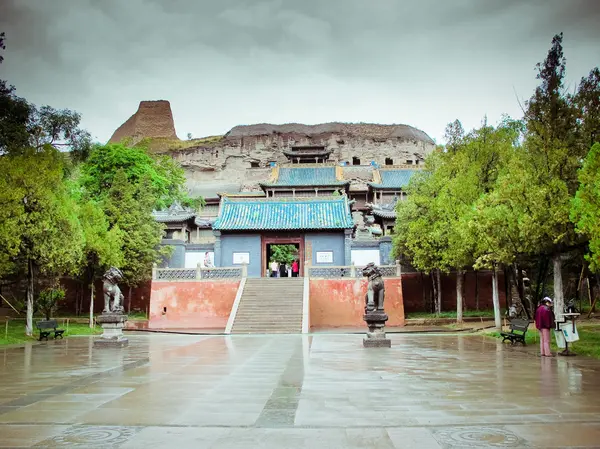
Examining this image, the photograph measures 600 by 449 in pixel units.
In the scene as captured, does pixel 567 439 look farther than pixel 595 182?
No

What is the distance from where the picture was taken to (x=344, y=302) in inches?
1005

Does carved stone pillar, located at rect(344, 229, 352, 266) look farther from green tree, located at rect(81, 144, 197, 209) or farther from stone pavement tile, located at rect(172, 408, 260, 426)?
stone pavement tile, located at rect(172, 408, 260, 426)

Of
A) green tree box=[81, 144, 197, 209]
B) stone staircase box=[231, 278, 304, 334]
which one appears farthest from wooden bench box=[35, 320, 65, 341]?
green tree box=[81, 144, 197, 209]

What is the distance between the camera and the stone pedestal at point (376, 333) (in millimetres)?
13617

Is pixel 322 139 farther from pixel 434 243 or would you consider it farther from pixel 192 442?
pixel 192 442

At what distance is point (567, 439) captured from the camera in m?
4.74

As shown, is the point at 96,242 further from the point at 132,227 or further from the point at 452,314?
the point at 452,314

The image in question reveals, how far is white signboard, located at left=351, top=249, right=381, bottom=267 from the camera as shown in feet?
104

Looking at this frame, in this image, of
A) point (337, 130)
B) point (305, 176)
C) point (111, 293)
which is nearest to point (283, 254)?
point (305, 176)

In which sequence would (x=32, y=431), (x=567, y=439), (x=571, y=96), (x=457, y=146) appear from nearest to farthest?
(x=567, y=439), (x=32, y=431), (x=571, y=96), (x=457, y=146)

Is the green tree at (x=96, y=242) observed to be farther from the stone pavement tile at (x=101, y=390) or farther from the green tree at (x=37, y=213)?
the stone pavement tile at (x=101, y=390)

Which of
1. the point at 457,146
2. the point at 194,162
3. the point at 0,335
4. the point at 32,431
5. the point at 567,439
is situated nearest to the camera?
the point at 567,439

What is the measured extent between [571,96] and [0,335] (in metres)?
19.6

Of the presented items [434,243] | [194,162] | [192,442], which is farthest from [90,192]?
[194,162]
